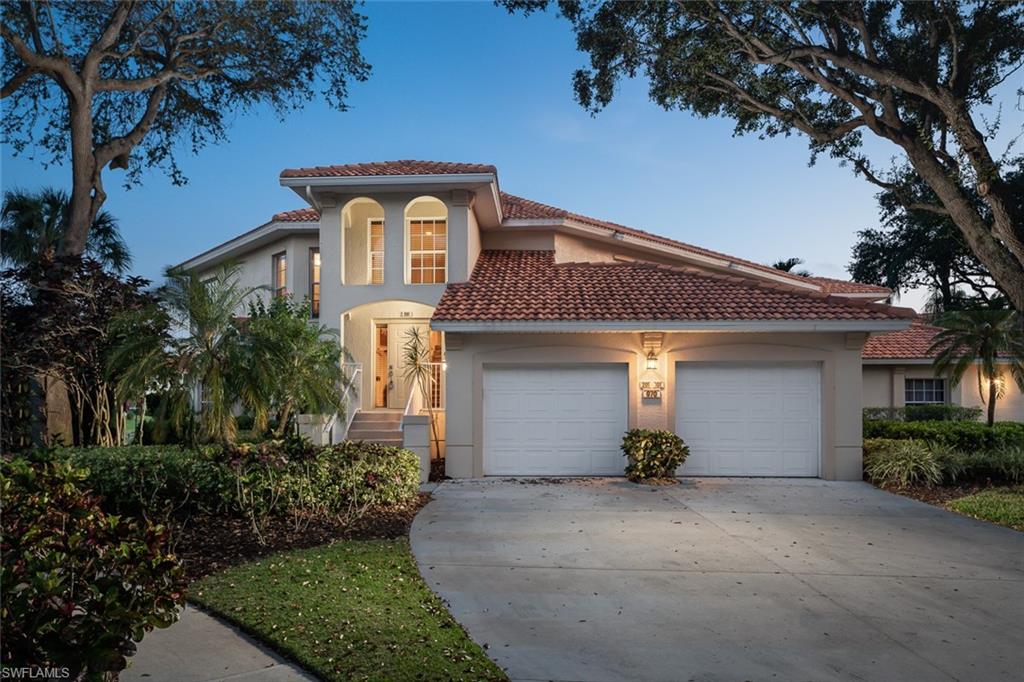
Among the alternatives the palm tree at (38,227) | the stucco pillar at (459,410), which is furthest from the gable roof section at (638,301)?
the palm tree at (38,227)

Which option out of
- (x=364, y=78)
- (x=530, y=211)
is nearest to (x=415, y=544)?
(x=530, y=211)

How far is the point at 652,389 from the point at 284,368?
7136mm

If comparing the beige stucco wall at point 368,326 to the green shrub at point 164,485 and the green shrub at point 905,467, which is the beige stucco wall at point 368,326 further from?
the green shrub at point 905,467

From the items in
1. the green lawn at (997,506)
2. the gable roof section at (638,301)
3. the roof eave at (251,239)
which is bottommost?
the green lawn at (997,506)

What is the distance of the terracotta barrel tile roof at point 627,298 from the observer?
12.5 meters

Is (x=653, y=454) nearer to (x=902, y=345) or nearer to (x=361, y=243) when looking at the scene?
(x=361, y=243)

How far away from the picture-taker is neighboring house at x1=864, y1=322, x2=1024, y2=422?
68.7ft

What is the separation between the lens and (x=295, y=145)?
19828 mm

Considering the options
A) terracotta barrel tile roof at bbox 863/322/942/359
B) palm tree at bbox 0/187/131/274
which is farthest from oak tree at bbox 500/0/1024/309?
palm tree at bbox 0/187/131/274

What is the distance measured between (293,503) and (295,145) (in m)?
14.9

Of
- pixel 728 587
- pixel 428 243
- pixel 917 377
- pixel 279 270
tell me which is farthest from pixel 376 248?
pixel 917 377

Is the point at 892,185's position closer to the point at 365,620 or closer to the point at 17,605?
the point at 365,620

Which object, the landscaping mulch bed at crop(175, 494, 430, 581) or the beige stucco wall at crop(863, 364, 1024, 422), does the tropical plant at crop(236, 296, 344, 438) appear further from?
the beige stucco wall at crop(863, 364, 1024, 422)

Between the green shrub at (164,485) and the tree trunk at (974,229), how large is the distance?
523 inches
